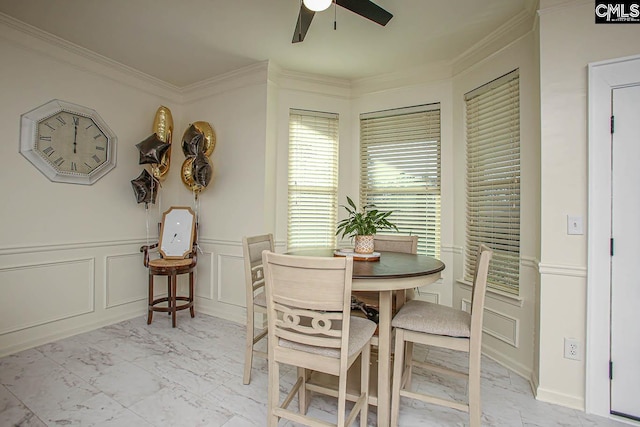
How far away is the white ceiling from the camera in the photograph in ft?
7.99

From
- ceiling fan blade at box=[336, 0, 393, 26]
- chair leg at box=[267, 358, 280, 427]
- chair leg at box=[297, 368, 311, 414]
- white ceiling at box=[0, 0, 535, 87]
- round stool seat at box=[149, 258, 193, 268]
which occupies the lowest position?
chair leg at box=[297, 368, 311, 414]

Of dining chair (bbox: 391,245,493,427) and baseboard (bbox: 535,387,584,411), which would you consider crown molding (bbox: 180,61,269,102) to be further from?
baseboard (bbox: 535,387,584,411)

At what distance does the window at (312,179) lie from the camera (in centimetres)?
365

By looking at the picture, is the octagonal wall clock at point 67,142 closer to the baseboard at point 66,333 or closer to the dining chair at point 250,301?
the baseboard at point 66,333

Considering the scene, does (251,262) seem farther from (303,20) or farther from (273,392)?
(303,20)

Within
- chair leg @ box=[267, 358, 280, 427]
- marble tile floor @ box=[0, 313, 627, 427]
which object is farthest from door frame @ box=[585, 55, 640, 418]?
chair leg @ box=[267, 358, 280, 427]

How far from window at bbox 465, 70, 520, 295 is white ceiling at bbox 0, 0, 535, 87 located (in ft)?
1.84

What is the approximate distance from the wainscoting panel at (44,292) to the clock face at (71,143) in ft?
3.11

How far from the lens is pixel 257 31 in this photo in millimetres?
2783

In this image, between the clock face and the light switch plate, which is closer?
the light switch plate

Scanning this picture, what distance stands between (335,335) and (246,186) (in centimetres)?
244

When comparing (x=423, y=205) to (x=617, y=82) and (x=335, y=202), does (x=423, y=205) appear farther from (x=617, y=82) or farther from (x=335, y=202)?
(x=617, y=82)

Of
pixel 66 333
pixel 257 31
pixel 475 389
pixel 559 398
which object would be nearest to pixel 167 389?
pixel 66 333

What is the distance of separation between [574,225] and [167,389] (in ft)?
9.64
